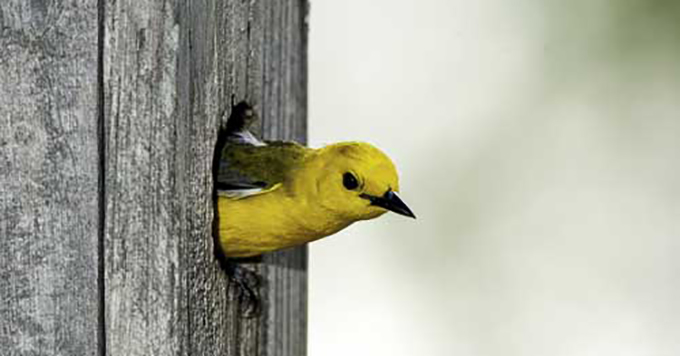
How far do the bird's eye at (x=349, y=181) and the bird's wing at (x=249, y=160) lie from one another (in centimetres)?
17

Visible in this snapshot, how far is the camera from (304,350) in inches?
158

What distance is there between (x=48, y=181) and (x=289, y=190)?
828mm

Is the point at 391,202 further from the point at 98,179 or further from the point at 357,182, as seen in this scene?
the point at 98,179

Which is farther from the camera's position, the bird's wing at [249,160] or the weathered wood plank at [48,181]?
the bird's wing at [249,160]

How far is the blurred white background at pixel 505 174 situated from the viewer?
586 cm

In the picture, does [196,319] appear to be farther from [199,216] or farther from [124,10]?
[124,10]

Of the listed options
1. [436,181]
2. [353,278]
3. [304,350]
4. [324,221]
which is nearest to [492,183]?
[436,181]

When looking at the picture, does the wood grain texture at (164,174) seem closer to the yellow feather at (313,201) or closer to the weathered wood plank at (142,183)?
the weathered wood plank at (142,183)

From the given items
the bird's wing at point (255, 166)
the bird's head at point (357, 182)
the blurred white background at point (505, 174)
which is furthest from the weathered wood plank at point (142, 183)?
the blurred white background at point (505, 174)

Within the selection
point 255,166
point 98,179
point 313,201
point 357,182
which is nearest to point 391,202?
point 357,182

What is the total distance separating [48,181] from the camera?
9.59 feet

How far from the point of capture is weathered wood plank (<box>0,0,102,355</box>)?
2.91 meters

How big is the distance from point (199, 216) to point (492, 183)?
115 inches

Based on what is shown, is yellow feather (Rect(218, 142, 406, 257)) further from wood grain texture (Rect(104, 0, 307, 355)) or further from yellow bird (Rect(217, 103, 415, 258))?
wood grain texture (Rect(104, 0, 307, 355))
